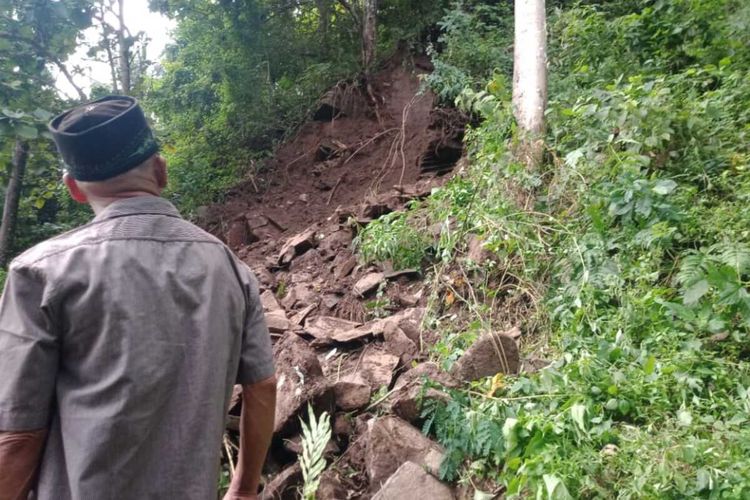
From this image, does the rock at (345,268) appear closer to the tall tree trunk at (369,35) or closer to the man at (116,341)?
the man at (116,341)

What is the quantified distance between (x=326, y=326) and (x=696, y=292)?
2.67 meters

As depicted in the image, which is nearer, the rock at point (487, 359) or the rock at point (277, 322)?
the rock at point (487, 359)

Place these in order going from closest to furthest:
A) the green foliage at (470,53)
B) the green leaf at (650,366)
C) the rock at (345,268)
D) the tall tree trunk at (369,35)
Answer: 1. the green leaf at (650,366)
2. the rock at (345,268)
3. the green foliage at (470,53)
4. the tall tree trunk at (369,35)

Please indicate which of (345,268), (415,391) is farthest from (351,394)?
(345,268)

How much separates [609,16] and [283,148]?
5.29 meters

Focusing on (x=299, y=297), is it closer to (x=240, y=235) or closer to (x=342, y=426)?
(x=342, y=426)

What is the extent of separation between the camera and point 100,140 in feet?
5.24

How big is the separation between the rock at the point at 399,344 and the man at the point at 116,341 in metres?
2.26

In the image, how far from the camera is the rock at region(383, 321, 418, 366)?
12.8ft

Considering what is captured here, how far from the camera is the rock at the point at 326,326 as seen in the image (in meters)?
4.48

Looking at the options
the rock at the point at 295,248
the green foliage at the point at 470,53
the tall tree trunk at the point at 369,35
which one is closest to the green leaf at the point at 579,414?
the rock at the point at 295,248

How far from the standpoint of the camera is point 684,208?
3652 millimetres

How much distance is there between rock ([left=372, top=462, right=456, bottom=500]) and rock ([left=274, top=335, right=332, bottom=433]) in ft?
2.27

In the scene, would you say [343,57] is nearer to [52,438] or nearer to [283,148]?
[283,148]
